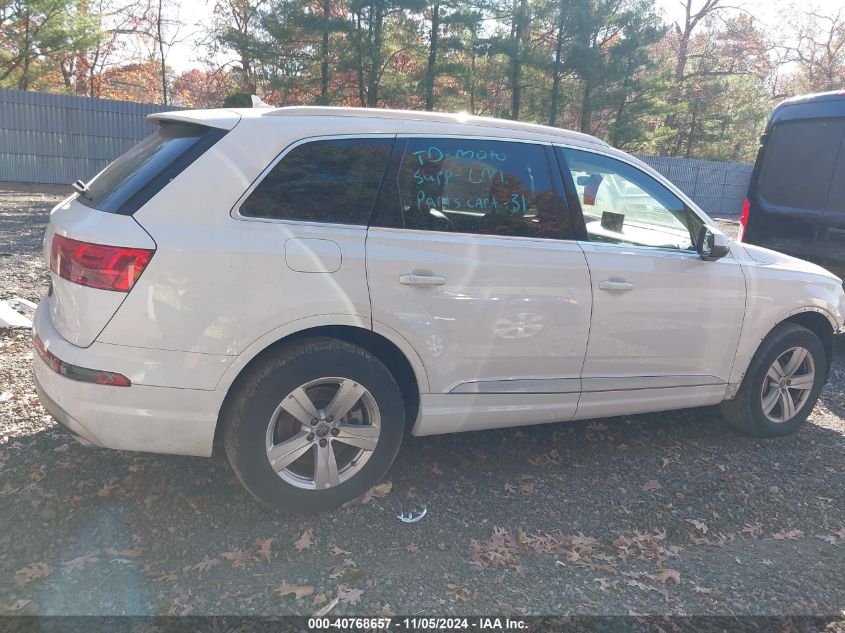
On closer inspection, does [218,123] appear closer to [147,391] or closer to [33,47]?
[147,391]

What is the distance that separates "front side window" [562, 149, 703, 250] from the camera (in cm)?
373

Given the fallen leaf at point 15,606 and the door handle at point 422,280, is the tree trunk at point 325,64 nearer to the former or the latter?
the door handle at point 422,280

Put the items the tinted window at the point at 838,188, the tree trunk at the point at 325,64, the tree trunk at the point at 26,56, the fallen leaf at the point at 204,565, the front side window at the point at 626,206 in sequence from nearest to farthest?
the fallen leaf at the point at 204,565 → the front side window at the point at 626,206 → the tinted window at the point at 838,188 → the tree trunk at the point at 26,56 → the tree trunk at the point at 325,64

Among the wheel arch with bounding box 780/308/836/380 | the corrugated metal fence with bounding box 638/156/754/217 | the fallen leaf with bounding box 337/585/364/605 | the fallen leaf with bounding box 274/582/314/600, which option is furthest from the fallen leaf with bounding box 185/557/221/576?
the corrugated metal fence with bounding box 638/156/754/217

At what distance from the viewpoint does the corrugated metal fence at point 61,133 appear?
53.3ft

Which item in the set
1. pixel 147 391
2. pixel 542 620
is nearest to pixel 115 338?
pixel 147 391

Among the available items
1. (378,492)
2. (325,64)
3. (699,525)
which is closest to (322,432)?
(378,492)

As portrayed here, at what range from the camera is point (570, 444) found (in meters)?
4.32

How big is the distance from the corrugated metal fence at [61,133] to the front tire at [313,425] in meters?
15.5

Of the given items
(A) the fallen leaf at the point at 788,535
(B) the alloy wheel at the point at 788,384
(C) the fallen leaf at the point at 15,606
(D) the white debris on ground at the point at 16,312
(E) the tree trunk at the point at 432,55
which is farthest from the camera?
(E) the tree trunk at the point at 432,55

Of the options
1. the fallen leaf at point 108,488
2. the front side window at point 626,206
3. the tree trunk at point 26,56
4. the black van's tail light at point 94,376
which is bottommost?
the fallen leaf at point 108,488

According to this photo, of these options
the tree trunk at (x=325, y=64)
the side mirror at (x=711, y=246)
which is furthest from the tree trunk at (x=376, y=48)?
the side mirror at (x=711, y=246)

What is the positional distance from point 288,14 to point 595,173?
61.4 feet

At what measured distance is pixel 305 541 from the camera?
10.0ft
